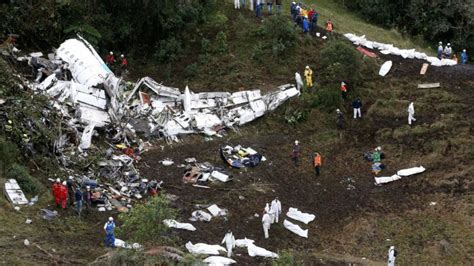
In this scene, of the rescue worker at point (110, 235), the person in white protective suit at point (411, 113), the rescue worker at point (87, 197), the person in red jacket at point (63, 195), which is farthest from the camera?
the person in white protective suit at point (411, 113)

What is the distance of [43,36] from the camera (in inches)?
1395

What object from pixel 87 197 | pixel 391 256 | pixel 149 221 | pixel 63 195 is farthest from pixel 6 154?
pixel 391 256

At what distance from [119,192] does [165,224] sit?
5.31m

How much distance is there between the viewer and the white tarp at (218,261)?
2105 centimetres

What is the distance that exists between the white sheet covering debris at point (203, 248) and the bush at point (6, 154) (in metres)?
6.51

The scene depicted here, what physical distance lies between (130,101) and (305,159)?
297 inches

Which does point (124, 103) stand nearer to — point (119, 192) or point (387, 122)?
point (119, 192)

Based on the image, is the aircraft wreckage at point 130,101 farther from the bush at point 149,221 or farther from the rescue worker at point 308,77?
the bush at point 149,221

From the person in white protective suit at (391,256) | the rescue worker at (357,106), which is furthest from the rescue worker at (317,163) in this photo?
the person in white protective suit at (391,256)

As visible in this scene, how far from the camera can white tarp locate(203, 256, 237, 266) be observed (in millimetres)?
21047

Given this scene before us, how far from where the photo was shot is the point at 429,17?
4328 centimetres

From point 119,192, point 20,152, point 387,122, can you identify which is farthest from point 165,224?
point 387,122

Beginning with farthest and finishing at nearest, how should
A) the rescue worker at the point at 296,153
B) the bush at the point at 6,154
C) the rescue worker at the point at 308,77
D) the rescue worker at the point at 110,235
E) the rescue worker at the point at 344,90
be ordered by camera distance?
the rescue worker at the point at 308,77 → the rescue worker at the point at 344,90 → the rescue worker at the point at 296,153 → the bush at the point at 6,154 → the rescue worker at the point at 110,235

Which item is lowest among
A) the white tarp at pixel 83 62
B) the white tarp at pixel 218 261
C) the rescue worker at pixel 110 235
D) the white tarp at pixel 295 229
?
the white tarp at pixel 295 229
